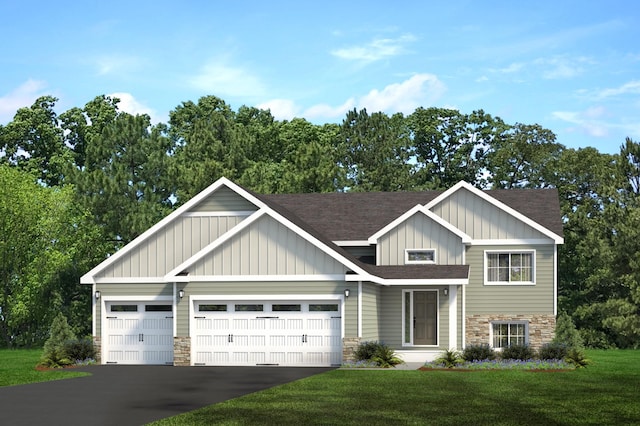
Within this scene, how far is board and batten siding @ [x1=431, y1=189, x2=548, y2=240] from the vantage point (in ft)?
130

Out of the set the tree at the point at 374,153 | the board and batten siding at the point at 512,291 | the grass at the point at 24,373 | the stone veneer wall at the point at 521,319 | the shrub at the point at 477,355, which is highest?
the tree at the point at 374,153

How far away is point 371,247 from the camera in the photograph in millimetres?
40969

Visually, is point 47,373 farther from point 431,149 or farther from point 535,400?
point 431,149

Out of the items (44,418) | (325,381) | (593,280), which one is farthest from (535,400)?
(593,280)

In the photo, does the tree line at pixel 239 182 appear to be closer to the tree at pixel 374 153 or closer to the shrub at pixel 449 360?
the tree at pixel 374 153

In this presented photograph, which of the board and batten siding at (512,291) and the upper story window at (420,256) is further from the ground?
the upper story window at (420,256)

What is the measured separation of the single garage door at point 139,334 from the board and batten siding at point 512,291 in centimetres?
1179

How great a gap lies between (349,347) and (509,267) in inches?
358


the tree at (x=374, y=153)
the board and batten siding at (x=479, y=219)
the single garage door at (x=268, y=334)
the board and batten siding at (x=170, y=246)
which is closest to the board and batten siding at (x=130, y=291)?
the board and batten siding at (x=170, y=246)

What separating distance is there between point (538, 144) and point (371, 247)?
88.3 feet

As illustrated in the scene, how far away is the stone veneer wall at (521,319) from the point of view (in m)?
38.9

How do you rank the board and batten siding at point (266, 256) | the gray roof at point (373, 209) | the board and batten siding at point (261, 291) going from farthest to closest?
the gray roof at point (373, 209), the board and batten siding at point (266, 256), the board and batten siding at point (261, 291)

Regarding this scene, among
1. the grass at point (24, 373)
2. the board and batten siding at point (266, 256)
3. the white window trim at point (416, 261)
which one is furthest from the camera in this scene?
the white window trim at point (416, 261)

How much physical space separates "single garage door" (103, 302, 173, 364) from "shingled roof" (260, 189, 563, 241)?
6839 millimetres
